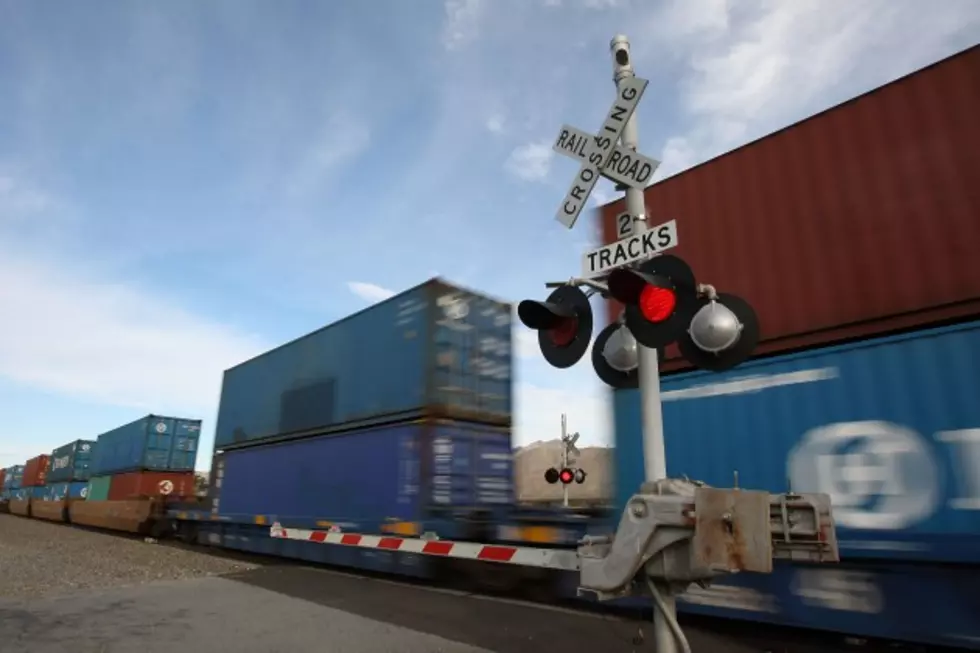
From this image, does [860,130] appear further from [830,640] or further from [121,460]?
[121,460]

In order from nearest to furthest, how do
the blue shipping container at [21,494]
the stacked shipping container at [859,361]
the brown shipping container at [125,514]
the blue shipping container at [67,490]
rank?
the stacked shipping container at [859,361] → the brown shipping container at [125,514] → the blue shipping container at [67,490] → the blue shipping container at [21,494]

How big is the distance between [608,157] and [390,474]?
25.5 ft

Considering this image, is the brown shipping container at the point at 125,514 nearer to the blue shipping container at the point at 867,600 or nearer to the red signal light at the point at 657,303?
the blue shipping container at the point at 867,600

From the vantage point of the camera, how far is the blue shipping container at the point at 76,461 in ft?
102

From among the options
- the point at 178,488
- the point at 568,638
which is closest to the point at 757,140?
the point at 568,638

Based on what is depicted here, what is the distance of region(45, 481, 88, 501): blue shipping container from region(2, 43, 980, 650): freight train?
85.8 ft

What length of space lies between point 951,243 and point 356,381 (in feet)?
31.1

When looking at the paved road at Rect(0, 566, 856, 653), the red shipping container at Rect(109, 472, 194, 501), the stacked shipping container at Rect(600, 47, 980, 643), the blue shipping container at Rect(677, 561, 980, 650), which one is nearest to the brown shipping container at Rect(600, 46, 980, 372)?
the stacked shipping container at Rect(600, 47, 980, 643)

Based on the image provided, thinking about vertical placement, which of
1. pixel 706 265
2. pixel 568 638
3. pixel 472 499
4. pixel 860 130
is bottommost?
pixel 568 638

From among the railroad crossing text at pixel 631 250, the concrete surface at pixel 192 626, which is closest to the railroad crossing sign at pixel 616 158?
the railroad crossing text at pixel 631 250

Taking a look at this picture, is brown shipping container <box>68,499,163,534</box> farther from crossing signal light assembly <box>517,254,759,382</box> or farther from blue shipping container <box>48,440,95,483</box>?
crossing signal light assembly <box>517,254,759,382</box>

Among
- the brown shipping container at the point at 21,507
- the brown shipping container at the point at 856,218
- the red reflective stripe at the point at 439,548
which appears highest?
the brown shipping container at the point at 856,218

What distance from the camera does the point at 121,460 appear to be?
2481cm

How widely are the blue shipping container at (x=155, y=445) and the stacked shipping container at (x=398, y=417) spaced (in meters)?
12.7
